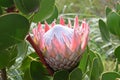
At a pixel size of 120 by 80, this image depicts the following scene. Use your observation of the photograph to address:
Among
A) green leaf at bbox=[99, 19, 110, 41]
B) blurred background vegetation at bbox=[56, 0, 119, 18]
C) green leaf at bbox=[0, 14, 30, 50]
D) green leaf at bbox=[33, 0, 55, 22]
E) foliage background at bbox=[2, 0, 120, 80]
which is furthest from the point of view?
blurred background vegetation at bbox=[56, 0, 119, 18]

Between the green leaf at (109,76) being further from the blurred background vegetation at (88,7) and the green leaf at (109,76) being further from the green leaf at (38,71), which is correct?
the blurred background vegetation at (88,7)

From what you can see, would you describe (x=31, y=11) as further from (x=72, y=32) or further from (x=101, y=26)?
(x=101, y=26)

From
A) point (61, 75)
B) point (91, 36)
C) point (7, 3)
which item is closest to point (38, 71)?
point (61, 75)

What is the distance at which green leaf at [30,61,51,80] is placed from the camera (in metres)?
0.89

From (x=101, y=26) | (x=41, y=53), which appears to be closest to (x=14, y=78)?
(x=101, y=26)

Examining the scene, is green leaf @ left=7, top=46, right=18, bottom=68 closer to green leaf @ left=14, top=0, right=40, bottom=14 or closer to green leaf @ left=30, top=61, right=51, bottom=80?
green leaf @ left=30, top=61, right=51, bottom=80

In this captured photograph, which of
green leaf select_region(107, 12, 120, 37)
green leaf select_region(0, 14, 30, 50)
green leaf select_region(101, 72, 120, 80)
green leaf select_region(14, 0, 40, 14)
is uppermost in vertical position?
green leaf select_region(14, 0, 40, 14)

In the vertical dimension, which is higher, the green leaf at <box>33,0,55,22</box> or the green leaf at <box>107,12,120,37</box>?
the green leaf at <box>33,0,55,22</box>

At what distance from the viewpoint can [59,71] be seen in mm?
848

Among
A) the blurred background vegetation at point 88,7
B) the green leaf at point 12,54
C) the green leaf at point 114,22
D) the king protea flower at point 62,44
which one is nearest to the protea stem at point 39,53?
the king protea flower at point 62,44

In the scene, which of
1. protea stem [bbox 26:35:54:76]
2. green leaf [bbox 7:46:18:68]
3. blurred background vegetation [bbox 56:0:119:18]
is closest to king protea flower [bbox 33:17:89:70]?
protea stem [bbox 26:35:54:76]

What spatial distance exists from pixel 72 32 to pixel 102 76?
13 cm

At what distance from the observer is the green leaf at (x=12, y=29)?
2.48 feet

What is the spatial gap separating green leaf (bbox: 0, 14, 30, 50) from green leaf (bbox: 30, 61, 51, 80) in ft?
0.37
